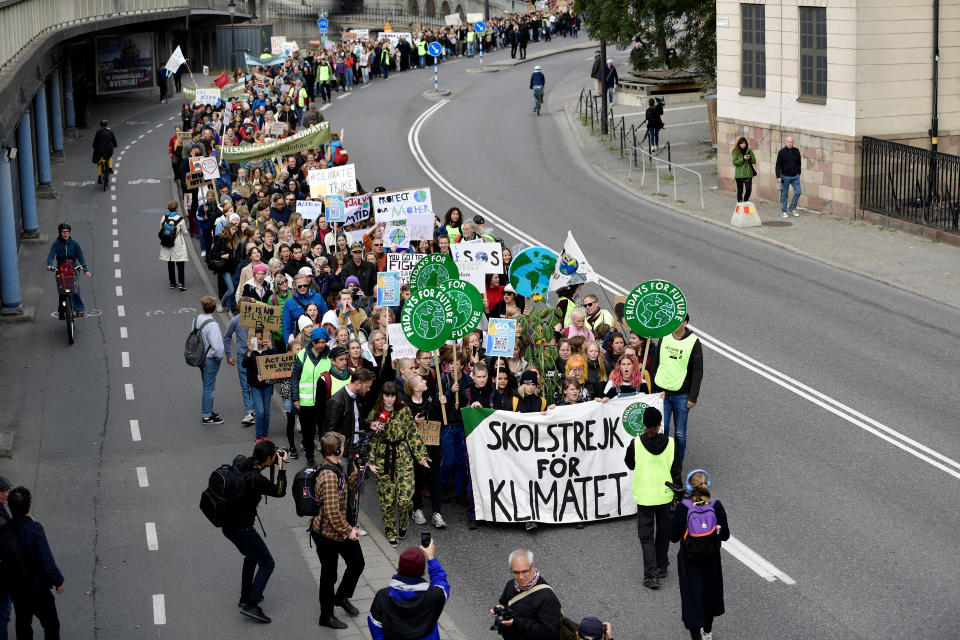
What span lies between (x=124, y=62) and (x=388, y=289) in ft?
122

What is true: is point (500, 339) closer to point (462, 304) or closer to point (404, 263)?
point (462, 304)

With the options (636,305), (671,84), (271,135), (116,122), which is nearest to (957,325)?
(636,305)

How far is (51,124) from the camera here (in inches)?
1620

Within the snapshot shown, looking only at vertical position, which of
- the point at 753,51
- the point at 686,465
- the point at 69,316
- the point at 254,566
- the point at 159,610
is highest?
the point at 753,51

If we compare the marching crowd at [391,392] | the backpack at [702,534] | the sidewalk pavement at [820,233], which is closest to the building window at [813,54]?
the sidewalk pavement at [820,233]

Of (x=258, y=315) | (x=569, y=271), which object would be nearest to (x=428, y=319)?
(x=569, y=271)

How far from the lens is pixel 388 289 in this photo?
16562mm

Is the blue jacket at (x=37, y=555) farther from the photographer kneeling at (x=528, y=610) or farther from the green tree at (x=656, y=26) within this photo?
the green tree at (x=656, y=26)

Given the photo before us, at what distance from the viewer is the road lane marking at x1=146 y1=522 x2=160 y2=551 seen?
13.2 m

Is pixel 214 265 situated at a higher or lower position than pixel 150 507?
higher

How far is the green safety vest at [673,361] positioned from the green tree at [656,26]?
77.6 feet

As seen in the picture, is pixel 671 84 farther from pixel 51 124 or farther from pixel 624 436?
pixel 624 436

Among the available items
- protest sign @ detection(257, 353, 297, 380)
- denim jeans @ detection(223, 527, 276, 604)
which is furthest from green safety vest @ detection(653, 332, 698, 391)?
denim jeans @ detection(223, 527, 276, 604)

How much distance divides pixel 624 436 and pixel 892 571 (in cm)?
295
